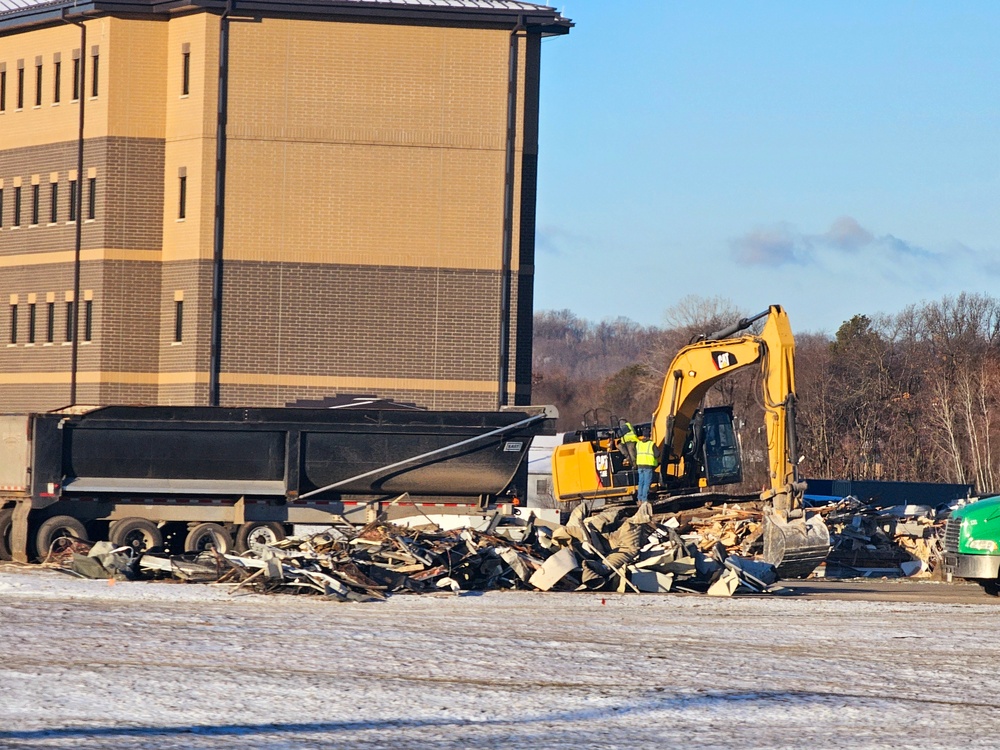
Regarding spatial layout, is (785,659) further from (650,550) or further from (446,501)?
(446,501)

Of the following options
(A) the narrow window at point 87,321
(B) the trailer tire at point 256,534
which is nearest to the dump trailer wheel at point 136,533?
(B) the trailer tire at point 256,534

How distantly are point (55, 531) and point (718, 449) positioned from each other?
452 inches

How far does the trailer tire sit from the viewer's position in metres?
23.1

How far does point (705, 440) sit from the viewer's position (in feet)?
82.7

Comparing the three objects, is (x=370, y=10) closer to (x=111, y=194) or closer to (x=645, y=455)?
(x=111, y=194)

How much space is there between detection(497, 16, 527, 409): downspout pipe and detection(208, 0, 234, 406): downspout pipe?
7.44m

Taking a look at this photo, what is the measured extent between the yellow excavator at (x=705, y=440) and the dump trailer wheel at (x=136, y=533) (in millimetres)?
7375

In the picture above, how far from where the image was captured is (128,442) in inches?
922

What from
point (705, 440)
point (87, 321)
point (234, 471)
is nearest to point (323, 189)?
point (87, 321)

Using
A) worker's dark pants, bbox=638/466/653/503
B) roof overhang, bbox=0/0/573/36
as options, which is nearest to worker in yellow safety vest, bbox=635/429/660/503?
worker's dark pants, bbox=638/466/653/503

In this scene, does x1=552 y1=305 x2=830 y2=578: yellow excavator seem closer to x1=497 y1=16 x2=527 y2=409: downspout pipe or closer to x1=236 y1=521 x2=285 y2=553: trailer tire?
x1=236 y1=521 x2=285 y2=553: trailer tire

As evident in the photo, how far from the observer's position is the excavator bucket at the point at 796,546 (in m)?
21.3

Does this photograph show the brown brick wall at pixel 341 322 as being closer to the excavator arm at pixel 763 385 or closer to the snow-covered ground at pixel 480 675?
the excavator arm at pixel 763 385

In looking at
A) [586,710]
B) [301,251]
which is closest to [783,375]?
[586,710]
